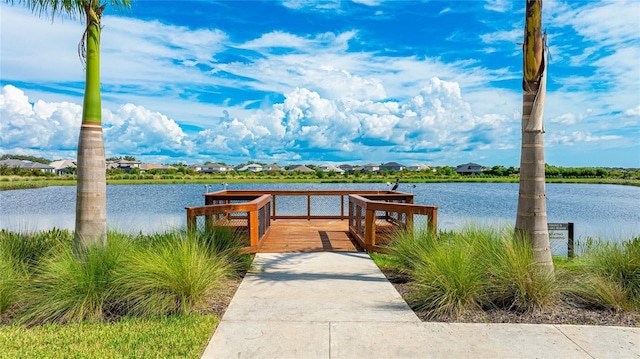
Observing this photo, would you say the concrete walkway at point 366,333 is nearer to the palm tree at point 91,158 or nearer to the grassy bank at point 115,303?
the grassy bank at point 115,303

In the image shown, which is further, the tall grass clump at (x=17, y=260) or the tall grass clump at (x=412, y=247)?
the tall grass clump at (x=412, y=247)

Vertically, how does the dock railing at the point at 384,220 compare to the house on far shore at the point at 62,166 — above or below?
below

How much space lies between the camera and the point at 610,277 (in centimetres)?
520

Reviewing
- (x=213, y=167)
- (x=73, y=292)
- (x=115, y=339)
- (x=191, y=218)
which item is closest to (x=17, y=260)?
(x=73, y=292)

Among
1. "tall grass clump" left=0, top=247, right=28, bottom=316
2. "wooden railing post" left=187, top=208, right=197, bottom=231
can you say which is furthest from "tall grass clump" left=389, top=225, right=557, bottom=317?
"tall grass clump" left=0, top=247, right=28, bottom=316

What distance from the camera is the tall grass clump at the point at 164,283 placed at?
4.69m

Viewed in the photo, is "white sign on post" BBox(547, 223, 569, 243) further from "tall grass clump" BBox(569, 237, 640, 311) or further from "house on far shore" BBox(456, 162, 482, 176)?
"house on far shore" BBox(456, 162, 482, 176)

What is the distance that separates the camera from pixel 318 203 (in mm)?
14484

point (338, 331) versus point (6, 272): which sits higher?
point (6, 272)

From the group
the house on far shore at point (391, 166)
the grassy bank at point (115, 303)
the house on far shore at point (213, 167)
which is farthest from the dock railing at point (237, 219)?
the house on far shore at point (391, 166)

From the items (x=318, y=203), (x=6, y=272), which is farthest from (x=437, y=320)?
(x=318, y=203)

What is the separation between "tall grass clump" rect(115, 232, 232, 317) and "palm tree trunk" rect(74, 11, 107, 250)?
112 cm

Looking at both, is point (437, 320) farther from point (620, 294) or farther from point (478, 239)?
point (620, 294)

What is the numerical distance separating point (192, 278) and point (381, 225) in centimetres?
472
